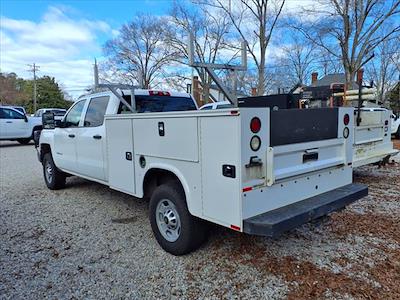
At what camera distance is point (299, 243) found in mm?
3785

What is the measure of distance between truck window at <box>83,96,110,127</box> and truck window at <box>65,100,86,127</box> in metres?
0.32

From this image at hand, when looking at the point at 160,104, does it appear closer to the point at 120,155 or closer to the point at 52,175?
the point at 120,155

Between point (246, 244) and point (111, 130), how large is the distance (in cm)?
226

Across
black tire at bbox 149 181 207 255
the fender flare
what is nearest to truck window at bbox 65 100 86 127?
the fender flare

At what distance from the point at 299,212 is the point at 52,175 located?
546 cm

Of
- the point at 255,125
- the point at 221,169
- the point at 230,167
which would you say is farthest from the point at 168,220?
the point at 255,125

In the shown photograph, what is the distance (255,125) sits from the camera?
110 inches

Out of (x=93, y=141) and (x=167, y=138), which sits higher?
(x=167, y=138)

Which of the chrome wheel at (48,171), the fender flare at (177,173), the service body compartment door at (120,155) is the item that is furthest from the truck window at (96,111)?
the chrome wheel at (48,171)

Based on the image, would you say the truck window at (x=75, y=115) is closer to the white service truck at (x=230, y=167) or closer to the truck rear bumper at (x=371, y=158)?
the white service truck at (x=230, y=167)

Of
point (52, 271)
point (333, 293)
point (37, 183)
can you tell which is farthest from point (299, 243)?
point (37, 183)

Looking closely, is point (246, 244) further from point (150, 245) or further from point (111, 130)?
point (111, 130)

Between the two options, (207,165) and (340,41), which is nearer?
(207,165)

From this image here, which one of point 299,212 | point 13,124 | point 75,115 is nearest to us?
point 299,212
